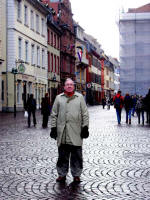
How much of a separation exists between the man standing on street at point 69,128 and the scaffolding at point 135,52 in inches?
1539

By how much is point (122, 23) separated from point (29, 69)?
10.9 meters

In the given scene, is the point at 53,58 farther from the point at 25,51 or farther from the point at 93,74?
the point at 93,74

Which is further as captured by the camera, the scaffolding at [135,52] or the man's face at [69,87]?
the scaffolding at [135,52]

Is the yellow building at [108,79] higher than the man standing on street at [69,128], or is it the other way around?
the yellow building at [108,79]

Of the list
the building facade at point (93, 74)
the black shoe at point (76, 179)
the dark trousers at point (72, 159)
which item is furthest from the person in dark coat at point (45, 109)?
the building facade at point (93, 74)

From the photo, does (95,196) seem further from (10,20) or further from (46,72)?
(46,72)

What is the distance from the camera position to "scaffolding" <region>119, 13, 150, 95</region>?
46.6 meters

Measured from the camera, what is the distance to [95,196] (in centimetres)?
654

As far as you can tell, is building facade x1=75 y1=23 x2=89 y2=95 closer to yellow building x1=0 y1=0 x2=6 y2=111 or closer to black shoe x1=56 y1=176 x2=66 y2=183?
yellow building x1=0 y1=0 x2=6 y2=111

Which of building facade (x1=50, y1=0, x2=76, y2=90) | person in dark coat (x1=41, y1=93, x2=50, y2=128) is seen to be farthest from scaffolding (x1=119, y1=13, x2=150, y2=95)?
person in dark coat (x1=41, y1=93, x2=50, y2=128)

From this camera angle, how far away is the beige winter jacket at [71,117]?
24.8 feet

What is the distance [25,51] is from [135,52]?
11.2 meters

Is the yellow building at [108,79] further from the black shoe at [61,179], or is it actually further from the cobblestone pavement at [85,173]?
the black shoe at [61,179]

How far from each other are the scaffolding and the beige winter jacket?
39.1 metres
